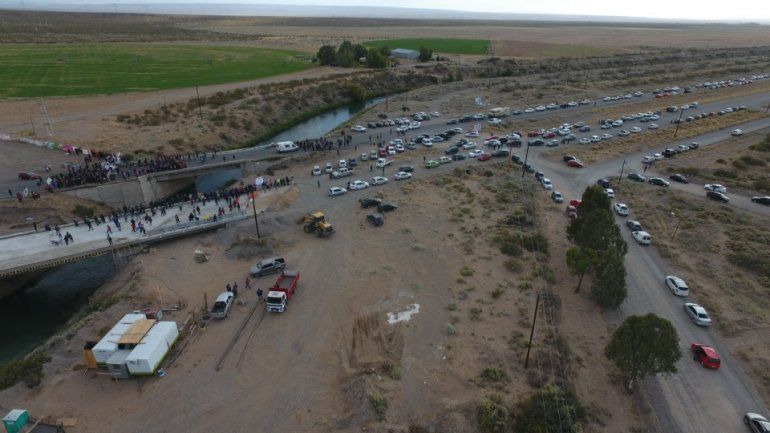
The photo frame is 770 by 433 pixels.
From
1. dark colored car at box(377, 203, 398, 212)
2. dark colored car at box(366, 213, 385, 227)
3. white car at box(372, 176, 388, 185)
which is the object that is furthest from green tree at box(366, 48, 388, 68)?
dark colored car at box(366, 213, 385, 227)

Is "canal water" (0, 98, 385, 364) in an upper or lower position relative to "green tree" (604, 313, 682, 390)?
lower

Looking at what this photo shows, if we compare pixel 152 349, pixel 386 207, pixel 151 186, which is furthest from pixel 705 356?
pixel 151 186

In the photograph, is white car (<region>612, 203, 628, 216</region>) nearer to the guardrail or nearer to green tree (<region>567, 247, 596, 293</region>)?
green tree (<region>567, 247, 596, 293</region>)

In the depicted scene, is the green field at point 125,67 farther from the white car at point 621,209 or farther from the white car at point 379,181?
the white car at point 621,209

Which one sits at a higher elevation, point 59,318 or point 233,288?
point 233,288

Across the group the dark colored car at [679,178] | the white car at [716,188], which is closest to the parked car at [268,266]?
the white car at [716,188]

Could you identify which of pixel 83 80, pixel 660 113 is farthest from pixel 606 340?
pixel 83 80

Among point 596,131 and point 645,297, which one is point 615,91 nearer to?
point 596,131
